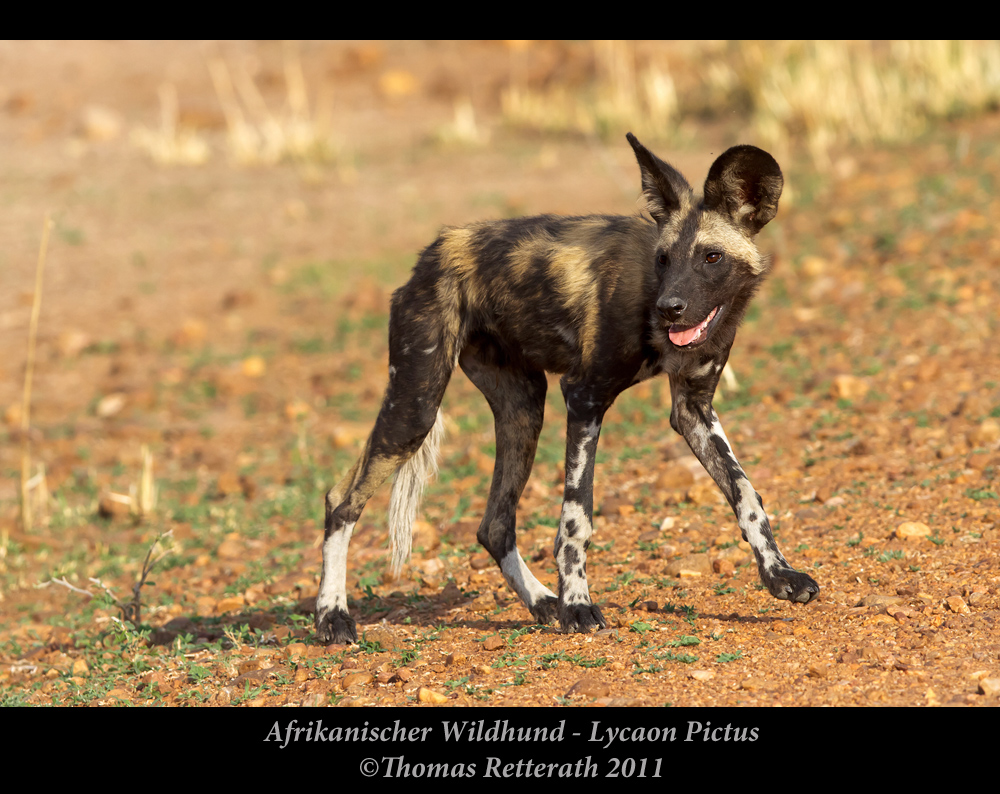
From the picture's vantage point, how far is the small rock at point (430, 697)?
3883mm

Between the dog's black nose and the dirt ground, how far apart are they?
1.20 m

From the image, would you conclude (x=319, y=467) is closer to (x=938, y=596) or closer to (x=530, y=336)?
(x=530, y=336)

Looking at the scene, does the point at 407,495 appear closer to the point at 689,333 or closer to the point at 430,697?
the point at 430,697

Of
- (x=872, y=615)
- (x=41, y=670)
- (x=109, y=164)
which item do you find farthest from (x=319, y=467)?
(x=109, y=164)

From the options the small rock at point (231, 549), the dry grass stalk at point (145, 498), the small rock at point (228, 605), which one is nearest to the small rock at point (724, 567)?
the small rock at point (228, 605)

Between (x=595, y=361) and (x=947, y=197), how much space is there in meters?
6.55

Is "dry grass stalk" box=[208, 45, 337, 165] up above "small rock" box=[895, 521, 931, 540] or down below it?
above

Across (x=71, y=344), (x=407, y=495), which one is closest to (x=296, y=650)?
(x=407, y=495)

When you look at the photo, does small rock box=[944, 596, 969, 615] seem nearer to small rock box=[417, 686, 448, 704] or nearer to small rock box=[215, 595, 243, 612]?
small rock box=[417, 686, 448, 704]

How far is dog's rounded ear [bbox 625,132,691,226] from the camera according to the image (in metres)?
4.38

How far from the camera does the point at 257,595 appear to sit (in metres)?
5.60

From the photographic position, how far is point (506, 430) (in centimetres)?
502

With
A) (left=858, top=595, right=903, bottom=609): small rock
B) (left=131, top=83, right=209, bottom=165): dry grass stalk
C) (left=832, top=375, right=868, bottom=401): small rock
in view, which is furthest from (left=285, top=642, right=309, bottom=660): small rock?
(left=131, top=83, right=209, bottom=165): dry grass stalk

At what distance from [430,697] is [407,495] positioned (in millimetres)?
1383
